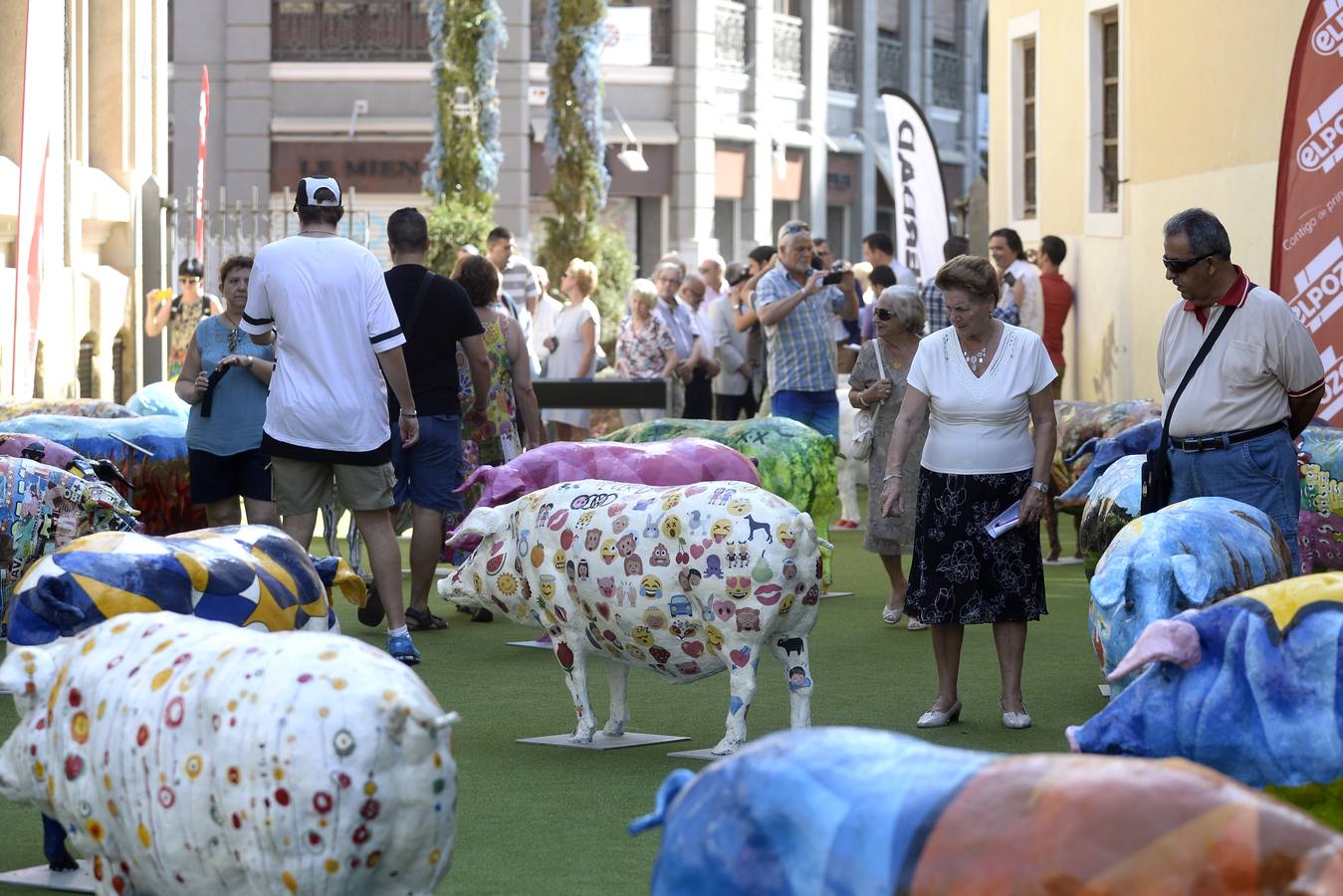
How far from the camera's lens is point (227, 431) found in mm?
8719

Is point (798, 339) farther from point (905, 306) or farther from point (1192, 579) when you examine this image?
point (1192, 579)

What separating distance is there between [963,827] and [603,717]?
4853 millimetres

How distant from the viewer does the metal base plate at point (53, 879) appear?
5301 millimetres

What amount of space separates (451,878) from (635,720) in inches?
95.7

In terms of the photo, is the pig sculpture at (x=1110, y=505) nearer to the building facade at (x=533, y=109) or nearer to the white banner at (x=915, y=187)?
the white banner at (x=915, y=187)

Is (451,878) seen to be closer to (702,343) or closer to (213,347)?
(213,347)

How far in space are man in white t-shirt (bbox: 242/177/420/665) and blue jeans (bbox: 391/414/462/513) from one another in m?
1.32

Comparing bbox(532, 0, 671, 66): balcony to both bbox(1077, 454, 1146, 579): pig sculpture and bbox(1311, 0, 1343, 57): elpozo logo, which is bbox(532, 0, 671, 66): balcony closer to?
bbox(1311, 0, 1343, 57): elpozo logo

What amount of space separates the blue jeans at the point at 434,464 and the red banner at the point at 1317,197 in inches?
164

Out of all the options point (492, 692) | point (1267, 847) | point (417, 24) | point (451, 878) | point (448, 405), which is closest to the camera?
point (1267, 847)

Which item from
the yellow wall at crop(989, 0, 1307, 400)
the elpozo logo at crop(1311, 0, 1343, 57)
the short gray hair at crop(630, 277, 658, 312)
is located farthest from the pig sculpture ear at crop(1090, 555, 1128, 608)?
the short gray hair at crop(630, 277, 658, 312)

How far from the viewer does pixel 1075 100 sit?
1861cm

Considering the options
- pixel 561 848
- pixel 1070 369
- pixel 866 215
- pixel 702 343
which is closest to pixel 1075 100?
pixel 1070 369

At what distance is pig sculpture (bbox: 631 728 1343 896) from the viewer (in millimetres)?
2984
